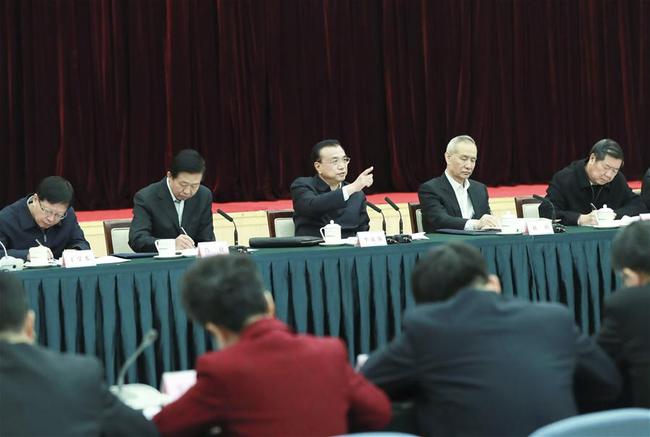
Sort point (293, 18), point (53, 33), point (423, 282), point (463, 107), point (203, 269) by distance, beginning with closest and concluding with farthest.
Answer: point (203, 269), point (423, 282), point (53, 33), point (293, 18), point (463, 107)

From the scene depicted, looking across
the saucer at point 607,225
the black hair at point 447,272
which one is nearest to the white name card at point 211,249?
the saucer at point 607,225

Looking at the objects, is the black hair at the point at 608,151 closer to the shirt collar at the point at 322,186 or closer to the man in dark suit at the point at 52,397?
the shirt collar at the point at 322,186

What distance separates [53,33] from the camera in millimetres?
6984

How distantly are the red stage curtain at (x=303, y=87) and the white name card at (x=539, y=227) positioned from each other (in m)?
3.31

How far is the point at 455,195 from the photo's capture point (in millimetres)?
5371

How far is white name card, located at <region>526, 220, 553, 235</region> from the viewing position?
457 cm

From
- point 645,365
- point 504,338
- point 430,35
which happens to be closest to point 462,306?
point 504,338

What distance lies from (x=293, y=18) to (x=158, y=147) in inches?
53.8

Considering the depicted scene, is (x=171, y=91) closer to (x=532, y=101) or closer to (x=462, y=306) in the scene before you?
(x=532, y=101)

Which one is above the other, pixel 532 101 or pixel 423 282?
pixel 532 101

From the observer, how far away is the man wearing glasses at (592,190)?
5402mm

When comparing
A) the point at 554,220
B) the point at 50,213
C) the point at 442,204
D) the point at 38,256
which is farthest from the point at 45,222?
the point at 554,220

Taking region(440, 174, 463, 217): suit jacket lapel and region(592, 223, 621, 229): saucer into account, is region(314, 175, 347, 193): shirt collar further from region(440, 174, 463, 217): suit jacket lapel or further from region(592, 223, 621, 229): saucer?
region(592, 223, 621, 229): saucer

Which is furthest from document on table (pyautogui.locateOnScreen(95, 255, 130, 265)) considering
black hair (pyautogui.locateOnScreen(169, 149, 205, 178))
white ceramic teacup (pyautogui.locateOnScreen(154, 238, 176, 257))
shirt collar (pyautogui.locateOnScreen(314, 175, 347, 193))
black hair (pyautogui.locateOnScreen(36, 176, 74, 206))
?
shirt collar (pyautogui.locateOnScreen(314, 175, 347, 193))
